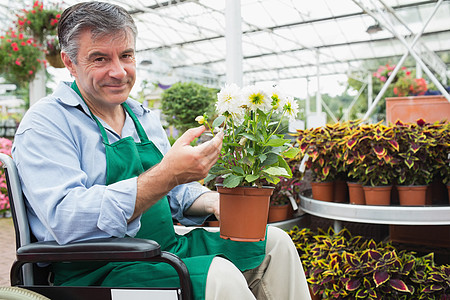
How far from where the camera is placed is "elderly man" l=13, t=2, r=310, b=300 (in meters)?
1.03

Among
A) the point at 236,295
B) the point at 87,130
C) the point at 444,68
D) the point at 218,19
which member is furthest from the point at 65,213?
the point at 444,68

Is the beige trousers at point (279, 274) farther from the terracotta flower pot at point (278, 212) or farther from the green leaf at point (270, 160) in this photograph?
the terracotta flower pot at point (278, 212)

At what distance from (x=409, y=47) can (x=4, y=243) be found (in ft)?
13.3

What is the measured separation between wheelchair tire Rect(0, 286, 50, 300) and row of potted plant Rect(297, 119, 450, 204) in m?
1.65

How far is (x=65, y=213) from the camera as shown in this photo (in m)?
1.02

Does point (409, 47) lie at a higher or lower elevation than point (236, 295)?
higher

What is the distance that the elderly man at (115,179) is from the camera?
1.03m

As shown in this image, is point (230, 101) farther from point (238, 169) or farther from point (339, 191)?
point (339, 191)

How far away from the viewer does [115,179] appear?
3.98 ft

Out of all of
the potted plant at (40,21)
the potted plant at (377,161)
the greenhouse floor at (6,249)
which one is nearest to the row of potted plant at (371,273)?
the potted plant at (377,161)

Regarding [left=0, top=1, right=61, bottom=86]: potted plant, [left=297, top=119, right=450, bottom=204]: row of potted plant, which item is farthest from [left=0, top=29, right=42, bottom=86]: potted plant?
[left=297, top=119, right=450, bottom=204]: row of potted plant

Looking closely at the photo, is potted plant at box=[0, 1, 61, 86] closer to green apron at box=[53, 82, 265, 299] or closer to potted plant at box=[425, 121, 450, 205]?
green apron at box=[53, 82, 265, 299]

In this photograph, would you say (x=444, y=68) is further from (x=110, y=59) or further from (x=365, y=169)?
(x=110, y=59)

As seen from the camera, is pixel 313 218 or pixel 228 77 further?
pixel 313 218
